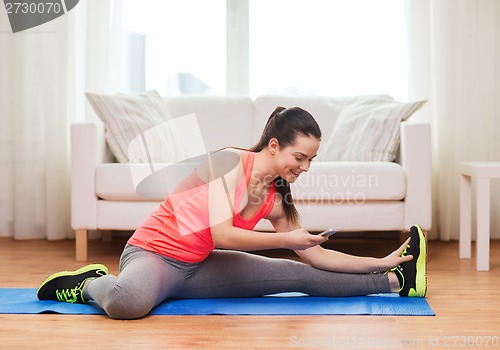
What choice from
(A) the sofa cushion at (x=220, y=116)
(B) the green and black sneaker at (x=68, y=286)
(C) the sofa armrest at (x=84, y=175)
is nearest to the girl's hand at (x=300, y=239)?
(B) the green and black sneaker at (x=68, y=286)

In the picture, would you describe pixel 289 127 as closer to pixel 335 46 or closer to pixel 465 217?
pixel 465 217

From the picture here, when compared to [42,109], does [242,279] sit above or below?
below

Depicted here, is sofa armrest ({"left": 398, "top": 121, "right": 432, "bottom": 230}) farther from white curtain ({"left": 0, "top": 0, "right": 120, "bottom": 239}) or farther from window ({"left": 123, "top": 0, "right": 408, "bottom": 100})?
white curtain ({"left": 0, "top": 0, "right": 120, "bottom": 239})

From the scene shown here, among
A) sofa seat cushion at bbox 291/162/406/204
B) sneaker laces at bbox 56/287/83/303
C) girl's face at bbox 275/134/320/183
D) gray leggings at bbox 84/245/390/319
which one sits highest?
girl's face at bbox 275/134/320/183

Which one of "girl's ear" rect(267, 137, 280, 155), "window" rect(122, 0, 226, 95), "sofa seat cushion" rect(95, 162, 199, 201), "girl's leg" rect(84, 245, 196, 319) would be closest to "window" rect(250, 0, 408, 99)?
"window" rect(122, 0, 226, 95)

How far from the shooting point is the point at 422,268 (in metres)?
2.59

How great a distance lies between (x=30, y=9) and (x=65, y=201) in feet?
3.68

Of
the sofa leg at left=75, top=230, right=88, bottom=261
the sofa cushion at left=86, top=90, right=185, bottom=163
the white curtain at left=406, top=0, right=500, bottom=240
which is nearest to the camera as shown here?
the sofa leg at left=75, top=230, right=88, bottom=261

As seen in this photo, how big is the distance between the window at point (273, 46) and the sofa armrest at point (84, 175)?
1063 mm

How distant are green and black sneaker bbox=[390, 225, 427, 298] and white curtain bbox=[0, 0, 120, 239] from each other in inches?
93.6

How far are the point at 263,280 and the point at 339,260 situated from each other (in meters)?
0.26

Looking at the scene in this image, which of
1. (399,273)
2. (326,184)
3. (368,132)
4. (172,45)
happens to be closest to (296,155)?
(399,273)

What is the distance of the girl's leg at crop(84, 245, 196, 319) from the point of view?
2284 millimetres

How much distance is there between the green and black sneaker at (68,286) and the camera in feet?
8.32
